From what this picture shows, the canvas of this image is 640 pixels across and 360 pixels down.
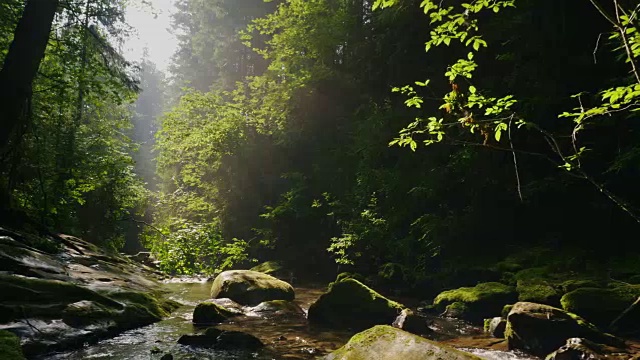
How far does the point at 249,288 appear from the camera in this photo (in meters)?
12.1

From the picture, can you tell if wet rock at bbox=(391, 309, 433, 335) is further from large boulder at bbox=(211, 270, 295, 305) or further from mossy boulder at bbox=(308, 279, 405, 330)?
large boulder at bbox=(211, 270, 295, 305)

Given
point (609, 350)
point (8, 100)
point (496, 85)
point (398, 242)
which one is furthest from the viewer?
point (398, 242)

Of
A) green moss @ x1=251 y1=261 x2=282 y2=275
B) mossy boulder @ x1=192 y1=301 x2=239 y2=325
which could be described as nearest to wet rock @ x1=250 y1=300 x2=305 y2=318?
mossy boulder @ x1=192 y1=301 x2=239 y2=325

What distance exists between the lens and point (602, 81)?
11.1m

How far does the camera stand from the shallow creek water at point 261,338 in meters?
6.67

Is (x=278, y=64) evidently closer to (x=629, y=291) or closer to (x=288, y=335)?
(x=288, y=335)

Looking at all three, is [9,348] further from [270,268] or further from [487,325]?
[270,268]

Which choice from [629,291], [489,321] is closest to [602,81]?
[629,291]

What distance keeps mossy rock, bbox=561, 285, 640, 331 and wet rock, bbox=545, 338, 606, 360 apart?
5.63 ft

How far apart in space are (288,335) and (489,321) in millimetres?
4431

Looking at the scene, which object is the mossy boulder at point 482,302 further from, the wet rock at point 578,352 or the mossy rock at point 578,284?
the wet rock at point 578,352

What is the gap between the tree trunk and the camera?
25.0 ft

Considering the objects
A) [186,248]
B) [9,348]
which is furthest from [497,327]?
[9,348]

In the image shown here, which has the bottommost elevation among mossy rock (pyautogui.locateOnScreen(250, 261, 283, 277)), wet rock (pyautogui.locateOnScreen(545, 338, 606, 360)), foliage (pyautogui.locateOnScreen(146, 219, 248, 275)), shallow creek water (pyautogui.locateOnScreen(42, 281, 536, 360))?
shallow creek water (pyautogui.locateOnScreen(42, 281, 536, 360))
